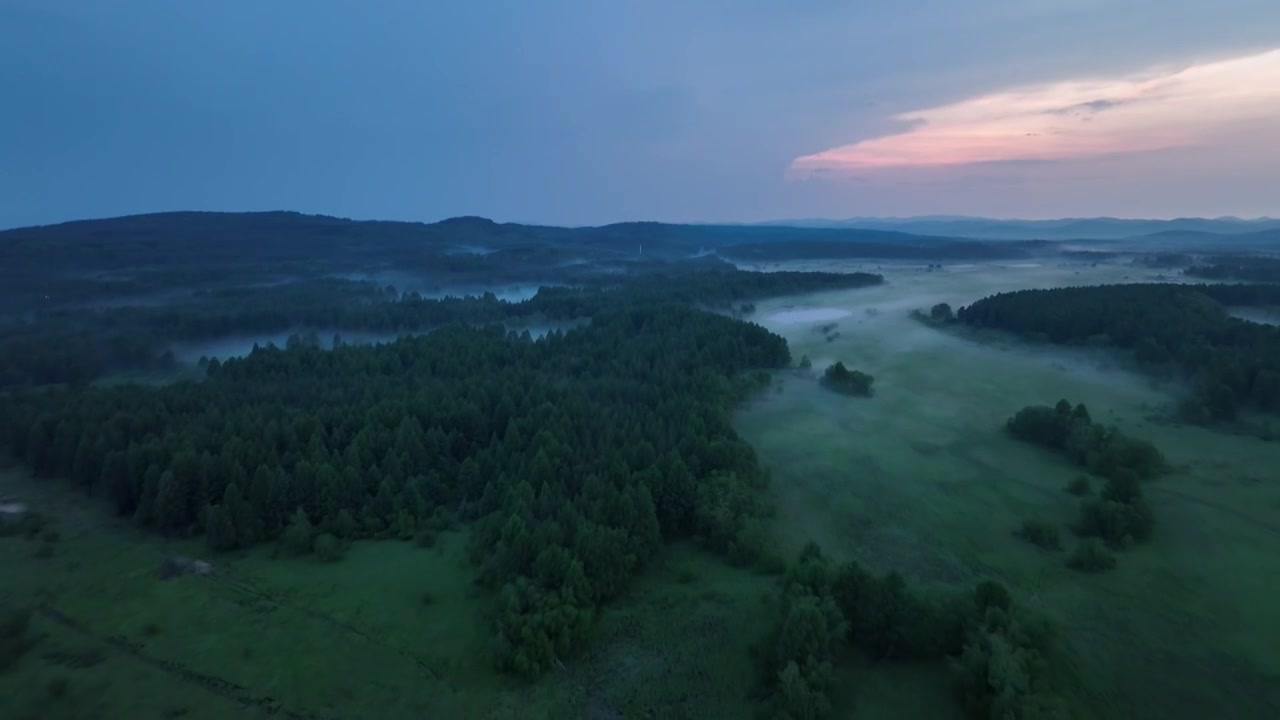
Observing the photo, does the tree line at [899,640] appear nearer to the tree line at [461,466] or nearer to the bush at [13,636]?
the tree line at [461,466]

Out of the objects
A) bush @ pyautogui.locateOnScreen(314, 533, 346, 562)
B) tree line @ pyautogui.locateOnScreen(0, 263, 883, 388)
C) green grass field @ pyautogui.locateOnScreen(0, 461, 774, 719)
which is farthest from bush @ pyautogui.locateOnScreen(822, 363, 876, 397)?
tree line @ pyautogui.locateOnScreen(0, 263, 883, 388)

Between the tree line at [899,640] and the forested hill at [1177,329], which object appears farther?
the forested hill at [1177,329]

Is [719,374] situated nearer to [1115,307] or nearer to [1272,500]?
[1272,500]

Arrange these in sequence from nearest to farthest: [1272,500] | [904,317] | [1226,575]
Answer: [1226,575] < [1272,500] < [904,317]

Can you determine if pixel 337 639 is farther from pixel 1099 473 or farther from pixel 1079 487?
pixel 1099 473

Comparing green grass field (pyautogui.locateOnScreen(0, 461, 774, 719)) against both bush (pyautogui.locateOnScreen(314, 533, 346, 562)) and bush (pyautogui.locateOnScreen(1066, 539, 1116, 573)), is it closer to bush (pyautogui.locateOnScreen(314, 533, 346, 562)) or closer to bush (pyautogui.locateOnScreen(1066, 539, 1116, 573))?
bush (pyautogui.locateOnScreen(314, 533, 346, 562))

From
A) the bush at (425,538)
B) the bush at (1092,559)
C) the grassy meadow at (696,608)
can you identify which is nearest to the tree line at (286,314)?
the grassy meadow at (696,608)

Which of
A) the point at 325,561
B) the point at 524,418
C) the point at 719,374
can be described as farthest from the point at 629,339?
the point at 325,561
